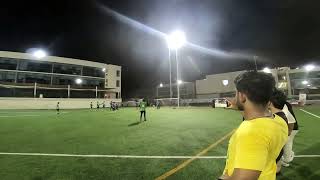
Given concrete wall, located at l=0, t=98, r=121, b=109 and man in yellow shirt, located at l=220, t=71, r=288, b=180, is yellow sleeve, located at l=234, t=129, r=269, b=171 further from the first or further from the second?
concrete wall, located at l=0, t=98, r=121, b=109

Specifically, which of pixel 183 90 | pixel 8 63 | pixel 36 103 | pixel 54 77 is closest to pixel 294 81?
pixel 183 90

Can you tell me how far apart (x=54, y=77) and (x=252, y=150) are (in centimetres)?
8286

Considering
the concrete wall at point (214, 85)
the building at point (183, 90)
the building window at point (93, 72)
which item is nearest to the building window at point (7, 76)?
the building window at point (93, 72)

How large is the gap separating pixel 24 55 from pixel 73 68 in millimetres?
15029

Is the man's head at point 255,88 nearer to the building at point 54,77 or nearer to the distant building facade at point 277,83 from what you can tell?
the distant building facade at point 277,83

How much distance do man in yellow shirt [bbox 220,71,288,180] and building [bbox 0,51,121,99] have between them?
73.8 metres

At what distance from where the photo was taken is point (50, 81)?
77.0 metres

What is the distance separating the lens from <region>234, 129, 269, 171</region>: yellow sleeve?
1.89 meters

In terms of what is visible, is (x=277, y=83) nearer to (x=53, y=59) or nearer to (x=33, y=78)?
(x=53, y=59)

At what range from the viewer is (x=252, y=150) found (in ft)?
6.27

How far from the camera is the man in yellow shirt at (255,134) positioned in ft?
6.23

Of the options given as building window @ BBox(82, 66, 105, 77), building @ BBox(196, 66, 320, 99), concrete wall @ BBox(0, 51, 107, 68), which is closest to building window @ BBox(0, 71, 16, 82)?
concrete wall @ BBox(0, 51, 107, 68)

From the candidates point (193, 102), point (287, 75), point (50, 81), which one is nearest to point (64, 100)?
point (50, 81)

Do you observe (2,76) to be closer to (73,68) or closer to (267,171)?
(73,68)
